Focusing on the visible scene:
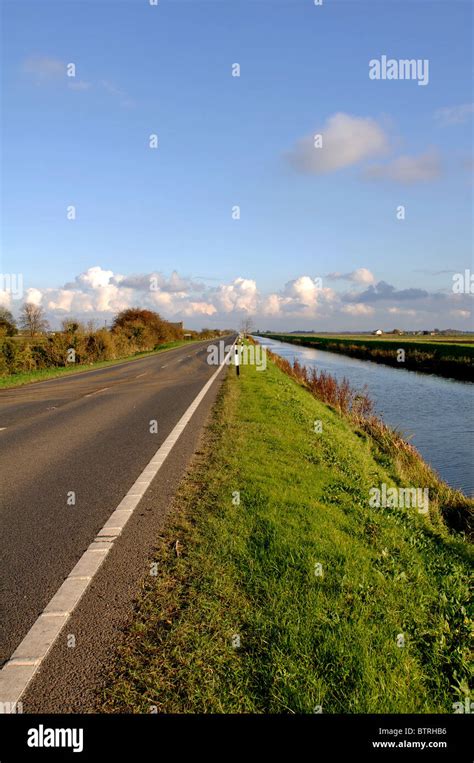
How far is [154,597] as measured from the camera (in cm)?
347

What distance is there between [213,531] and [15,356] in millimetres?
26363

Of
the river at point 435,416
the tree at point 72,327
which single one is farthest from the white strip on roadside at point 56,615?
the tree at point 72,327

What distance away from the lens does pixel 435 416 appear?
17.5m

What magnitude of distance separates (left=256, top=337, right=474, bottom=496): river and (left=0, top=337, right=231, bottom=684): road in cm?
649

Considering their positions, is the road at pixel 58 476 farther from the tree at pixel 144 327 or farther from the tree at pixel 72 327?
the tree at pixel 144 327

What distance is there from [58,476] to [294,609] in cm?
443

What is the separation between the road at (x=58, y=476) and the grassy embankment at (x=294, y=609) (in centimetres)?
85

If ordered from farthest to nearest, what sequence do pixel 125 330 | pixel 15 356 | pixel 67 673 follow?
pixel 125 330 → pixel 15 356 → pixel 67 673

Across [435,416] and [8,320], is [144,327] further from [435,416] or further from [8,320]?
[435,416]

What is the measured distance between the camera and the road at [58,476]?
3.75 m

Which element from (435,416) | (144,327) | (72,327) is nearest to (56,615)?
(435,416)
